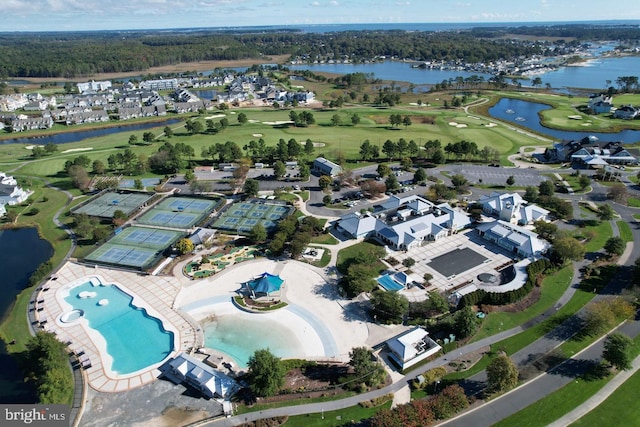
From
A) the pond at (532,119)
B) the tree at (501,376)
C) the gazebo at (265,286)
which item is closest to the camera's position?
the tree at (501,376)

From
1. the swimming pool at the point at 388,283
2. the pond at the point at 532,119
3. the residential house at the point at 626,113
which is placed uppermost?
the residential house at the point at 626,113

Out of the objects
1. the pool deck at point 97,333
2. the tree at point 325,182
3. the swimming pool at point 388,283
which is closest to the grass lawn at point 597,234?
the swimming pool at point 388,283

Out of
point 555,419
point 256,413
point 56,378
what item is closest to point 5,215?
point 56,378

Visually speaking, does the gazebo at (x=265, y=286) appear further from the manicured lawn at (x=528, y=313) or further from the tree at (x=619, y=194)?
the tree at (x=619, y=194)

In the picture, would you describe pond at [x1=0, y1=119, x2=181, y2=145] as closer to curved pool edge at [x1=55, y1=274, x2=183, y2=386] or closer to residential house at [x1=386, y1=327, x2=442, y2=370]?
curved pool edge at [x1=55, y1=274, x2=183, y2=386]

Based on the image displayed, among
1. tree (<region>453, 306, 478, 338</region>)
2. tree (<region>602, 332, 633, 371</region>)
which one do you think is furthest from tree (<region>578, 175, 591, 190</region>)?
tree (<region>453, 306, 478, 338</region>)

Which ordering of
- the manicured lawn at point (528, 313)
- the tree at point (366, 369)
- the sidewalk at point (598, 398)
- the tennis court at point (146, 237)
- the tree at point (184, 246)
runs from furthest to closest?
the tennis court at point (146, 237) < the tree at point (184, 246) < the manicured lawn at point (528, 313) < the tree at point (366, 369) < the sidewalk at point (598, 398)

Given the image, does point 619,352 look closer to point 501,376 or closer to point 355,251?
point 501,376
